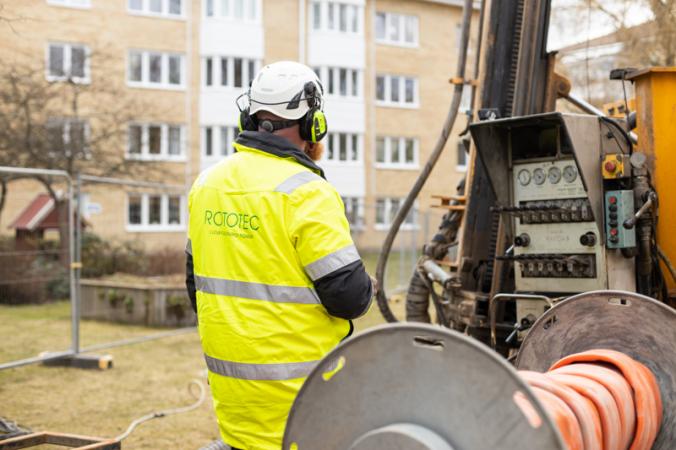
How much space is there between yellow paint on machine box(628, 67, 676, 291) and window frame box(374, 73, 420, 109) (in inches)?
1278

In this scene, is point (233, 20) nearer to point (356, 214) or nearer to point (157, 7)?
point (157, 7)

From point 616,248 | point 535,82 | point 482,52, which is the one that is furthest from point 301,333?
point 482,52

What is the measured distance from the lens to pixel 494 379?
6.56ft

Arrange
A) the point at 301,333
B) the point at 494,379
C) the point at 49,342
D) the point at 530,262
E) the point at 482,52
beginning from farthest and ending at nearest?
the point at 49,342, the point at 482,52, the point at 530,262, the point at 301,333, the point at 494,379

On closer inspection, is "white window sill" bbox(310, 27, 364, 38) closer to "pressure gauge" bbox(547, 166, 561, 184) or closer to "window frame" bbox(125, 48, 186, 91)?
"window frame" bbox(125, 48, 186, 91)

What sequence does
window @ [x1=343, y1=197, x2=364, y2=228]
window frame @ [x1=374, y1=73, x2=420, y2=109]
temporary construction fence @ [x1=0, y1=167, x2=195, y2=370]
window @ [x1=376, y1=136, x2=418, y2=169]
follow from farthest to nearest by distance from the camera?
window frame @ [x1=374, y1=73, x2=420, y2=109]
window @ [x1=376, y1=136, x2=418, y2=169]
window @ [x1=343, y1=197, x2=364, y2=228]
temporary construction fence @ [x1=0, y1=167, x2=195, y2=370]

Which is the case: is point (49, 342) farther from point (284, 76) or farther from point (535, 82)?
point (284, 76)

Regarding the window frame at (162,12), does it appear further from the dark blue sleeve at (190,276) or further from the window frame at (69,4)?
the dark blue sleeve at (190,276)

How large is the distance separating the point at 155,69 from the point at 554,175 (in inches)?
1174

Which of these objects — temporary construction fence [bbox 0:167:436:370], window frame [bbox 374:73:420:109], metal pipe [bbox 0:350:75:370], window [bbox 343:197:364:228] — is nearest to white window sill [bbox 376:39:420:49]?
window frame [bbox 374:73:420:109]

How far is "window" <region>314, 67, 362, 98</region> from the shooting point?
3603 centimetres

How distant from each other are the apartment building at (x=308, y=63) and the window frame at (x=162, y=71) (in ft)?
0.13

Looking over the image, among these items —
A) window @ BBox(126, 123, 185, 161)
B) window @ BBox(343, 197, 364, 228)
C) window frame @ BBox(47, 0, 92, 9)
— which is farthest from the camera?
window frame @ BBox(47, 0, 92, 9)

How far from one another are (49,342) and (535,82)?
7202 millimetres
